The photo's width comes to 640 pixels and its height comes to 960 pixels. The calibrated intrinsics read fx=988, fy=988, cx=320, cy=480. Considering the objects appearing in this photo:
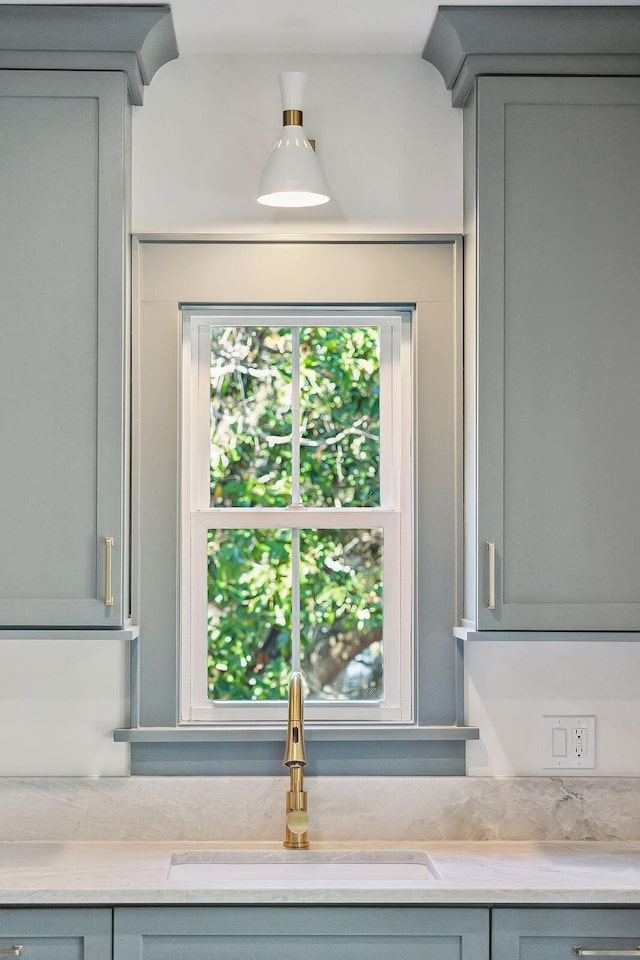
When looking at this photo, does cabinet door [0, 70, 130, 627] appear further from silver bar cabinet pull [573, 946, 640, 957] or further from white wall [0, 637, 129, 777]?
silver bar cabinet pull [573, 946, 640, 957]

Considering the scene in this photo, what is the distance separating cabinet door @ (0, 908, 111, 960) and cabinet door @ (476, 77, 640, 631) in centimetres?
99

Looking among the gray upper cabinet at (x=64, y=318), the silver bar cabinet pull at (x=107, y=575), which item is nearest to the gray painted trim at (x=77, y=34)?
the gray upper cabinet at (x=64, y=318)

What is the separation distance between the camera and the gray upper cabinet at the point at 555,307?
216cm

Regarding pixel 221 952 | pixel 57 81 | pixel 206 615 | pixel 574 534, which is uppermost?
pixel 57 81

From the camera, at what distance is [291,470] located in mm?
2518

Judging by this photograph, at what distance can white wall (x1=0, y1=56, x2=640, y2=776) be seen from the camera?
2.33 meters

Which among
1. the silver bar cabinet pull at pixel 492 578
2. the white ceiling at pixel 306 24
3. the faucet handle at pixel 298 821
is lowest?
the faucet handle at pixel 298 821

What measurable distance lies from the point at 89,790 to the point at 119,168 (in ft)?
4.64

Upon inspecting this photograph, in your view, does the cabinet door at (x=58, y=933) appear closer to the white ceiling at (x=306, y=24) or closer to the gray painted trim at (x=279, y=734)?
the gray painted trim at (x=279, y=734)

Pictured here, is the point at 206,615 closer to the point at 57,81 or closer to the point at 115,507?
the point at 115,507

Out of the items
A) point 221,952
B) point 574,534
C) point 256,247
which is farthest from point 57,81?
point 221,952

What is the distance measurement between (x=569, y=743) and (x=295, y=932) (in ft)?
2.68

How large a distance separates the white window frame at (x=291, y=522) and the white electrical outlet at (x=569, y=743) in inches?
13.1

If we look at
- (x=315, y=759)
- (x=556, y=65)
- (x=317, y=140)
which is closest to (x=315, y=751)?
(x=315, y=759)
